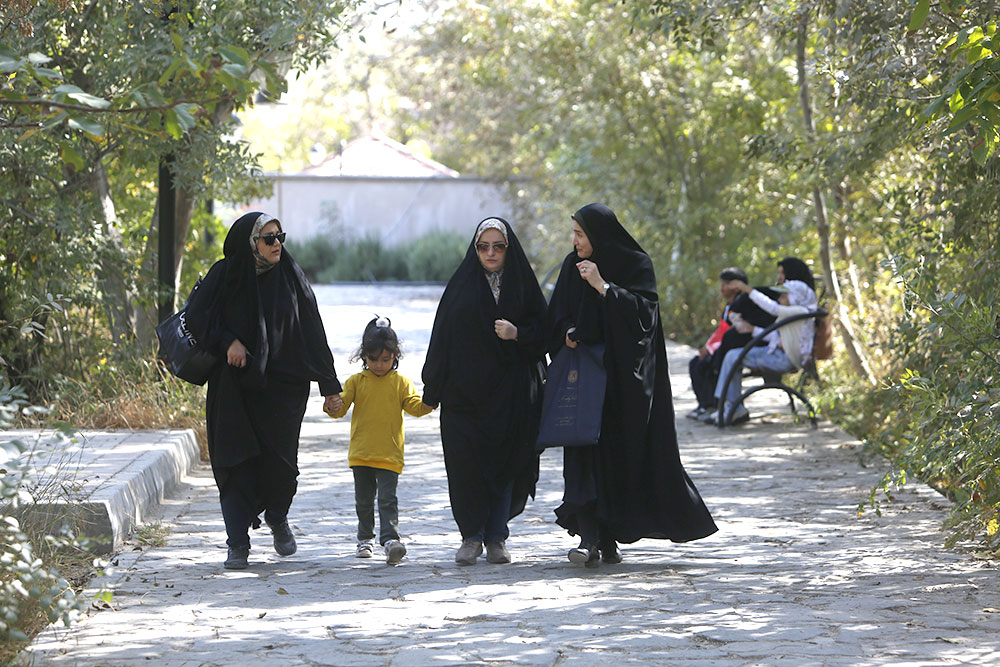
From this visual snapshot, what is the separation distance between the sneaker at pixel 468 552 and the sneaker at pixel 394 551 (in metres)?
0.28

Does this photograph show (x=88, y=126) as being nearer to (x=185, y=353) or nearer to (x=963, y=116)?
(x=185, y=353)

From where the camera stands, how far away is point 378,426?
22.8ft

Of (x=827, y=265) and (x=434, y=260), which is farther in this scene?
(x=434, y=260)

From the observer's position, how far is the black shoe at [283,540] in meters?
6.95

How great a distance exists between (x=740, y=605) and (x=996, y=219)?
3.88 metres

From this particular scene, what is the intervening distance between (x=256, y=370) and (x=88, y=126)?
276 cm

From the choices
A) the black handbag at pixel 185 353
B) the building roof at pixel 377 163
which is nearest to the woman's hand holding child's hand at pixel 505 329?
the black handbag at pixel 185 353

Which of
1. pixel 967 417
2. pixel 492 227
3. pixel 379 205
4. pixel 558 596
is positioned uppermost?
pixel 379 205

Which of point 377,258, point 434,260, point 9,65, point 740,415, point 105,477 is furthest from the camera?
point 377,258

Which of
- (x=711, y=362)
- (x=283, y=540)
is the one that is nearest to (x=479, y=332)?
(x=283, y=540)

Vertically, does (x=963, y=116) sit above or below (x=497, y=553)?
above

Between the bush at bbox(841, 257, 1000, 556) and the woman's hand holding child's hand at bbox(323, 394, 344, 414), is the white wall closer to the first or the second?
the bush at bbox(841, 257, 1000, 556)

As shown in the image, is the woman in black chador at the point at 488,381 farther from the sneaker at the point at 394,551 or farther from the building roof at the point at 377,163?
the building roof at the point at 377,163

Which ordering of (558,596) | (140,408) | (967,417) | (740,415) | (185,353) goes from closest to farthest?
(558,596)
(967,417)
(185,353)
(140,408)
(740,415)
